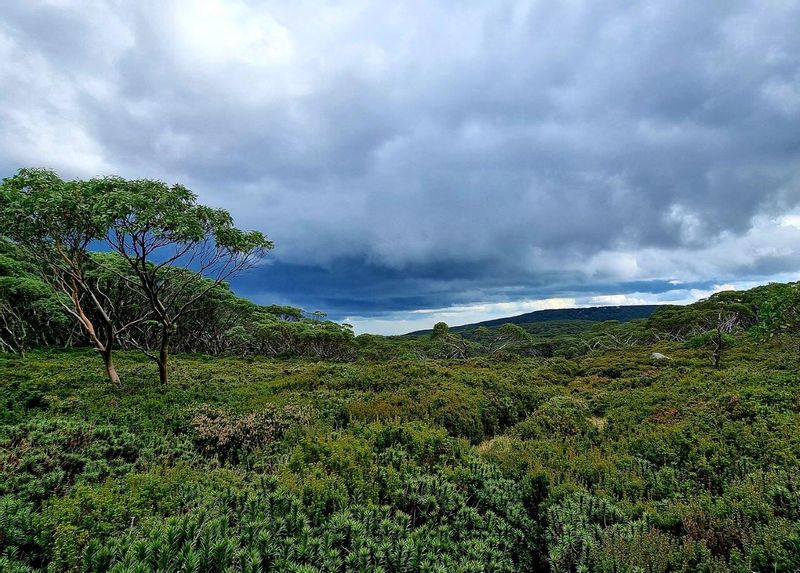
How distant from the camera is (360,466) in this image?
6.15m

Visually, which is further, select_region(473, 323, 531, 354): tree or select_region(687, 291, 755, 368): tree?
select_region(473, 323, 531, 354): tree

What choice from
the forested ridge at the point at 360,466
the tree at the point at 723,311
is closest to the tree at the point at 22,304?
the forested ridge at the point at 360,466

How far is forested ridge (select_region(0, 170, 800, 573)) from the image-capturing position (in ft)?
12.6

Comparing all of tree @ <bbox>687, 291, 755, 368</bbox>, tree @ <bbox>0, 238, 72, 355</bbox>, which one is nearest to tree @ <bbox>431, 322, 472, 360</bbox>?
tree @ <bbox>687, 291, 755, 368</bbox>

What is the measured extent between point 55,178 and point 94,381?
8091 mm

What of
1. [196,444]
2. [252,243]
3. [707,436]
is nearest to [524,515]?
[707,436]

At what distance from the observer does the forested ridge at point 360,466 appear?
3834 mm

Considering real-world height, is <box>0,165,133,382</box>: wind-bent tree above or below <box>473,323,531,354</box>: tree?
above

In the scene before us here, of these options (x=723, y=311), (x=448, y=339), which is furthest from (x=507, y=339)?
(x=723, y=311)

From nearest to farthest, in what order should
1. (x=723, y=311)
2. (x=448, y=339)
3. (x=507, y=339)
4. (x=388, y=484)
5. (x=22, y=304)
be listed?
(x=388, y=484) < (x=22, y=304) < (x=723, y=311) < (x=448, y=339) < (x=507, y=339)

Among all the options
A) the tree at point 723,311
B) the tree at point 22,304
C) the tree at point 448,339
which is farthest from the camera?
the tree at point 448,339

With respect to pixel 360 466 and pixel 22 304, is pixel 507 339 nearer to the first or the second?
pixel 360 466

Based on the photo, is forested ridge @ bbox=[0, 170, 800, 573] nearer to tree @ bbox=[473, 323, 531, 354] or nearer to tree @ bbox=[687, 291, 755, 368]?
→ tree @ bbox=[687, 291, 755, 368]

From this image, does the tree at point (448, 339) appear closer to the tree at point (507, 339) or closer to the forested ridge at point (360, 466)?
the tree at point (507, 339)
